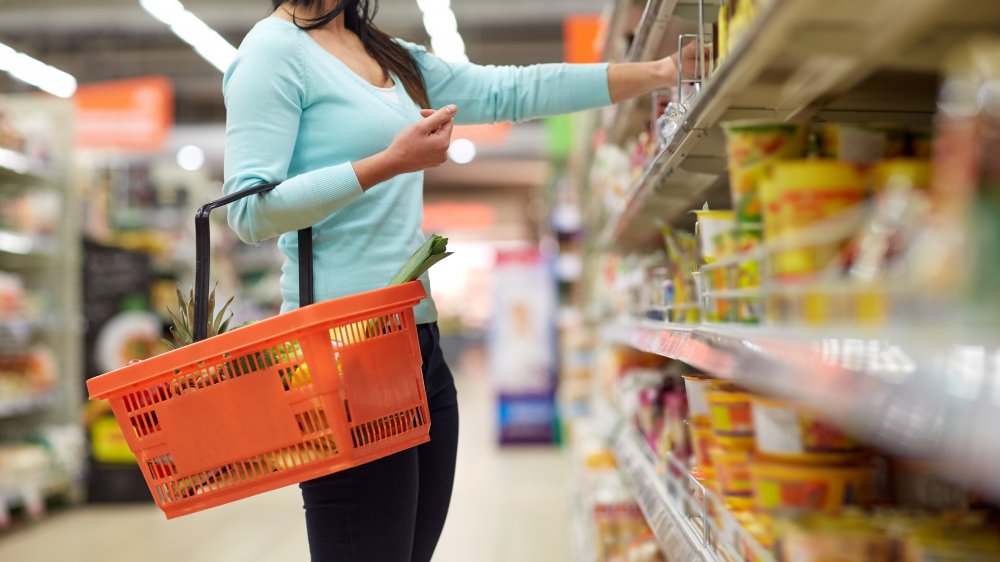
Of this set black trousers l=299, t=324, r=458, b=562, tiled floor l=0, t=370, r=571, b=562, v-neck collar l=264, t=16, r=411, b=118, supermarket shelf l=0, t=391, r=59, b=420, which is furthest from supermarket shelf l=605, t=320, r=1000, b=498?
supermarket shelf l=0, t=391, r=59, b=420

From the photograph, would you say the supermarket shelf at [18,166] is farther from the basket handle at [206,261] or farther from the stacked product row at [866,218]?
the stacked product row at [866,218]

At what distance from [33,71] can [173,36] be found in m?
2.60

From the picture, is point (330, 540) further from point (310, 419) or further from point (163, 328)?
point (163, 328)

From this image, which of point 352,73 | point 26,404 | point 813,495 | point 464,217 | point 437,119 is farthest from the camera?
point 464,217

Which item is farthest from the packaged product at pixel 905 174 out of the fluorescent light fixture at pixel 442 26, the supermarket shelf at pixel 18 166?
the fluorescent light fixture at pixel 442 26

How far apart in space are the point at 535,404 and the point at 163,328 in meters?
3.02

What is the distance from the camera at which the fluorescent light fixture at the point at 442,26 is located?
7.79 metres

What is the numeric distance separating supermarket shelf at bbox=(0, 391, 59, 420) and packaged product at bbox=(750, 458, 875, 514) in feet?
15.3

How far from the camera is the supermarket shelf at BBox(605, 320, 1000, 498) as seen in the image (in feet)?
1.82

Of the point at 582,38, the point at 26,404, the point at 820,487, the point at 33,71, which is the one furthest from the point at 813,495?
the point at 33,71

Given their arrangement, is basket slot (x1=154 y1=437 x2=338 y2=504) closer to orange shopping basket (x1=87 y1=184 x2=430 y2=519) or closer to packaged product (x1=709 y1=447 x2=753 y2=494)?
orange shopping basket (x1=87 y1=184 x2=430 y2=519)

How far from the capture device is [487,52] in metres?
13.2

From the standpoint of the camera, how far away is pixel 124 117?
9031 millimetres

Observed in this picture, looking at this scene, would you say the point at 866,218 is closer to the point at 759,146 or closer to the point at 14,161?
the point at 759,146
